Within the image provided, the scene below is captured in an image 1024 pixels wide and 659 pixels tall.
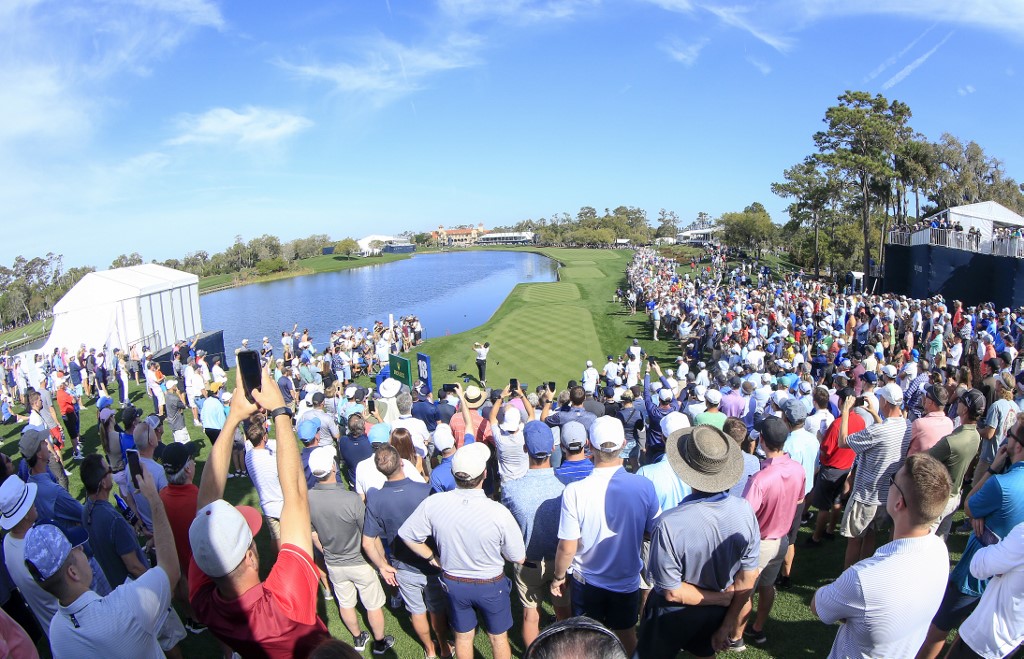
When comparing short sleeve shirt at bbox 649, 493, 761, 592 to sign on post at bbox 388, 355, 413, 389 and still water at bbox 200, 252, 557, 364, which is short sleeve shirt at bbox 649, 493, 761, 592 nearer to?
sign on post at bbox 388, 355, 413, 389

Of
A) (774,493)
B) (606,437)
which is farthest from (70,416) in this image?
(774,493)

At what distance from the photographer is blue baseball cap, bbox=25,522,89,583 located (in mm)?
2418

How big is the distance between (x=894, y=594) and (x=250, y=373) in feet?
11.0

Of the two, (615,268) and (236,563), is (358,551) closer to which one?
(236,563)

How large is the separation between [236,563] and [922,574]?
3112 mm

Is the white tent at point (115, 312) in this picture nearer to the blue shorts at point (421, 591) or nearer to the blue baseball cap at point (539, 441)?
the blue shorts at point (421, 591)

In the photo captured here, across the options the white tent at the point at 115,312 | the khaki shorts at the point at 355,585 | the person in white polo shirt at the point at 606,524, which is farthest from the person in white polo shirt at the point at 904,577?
the white tent at the point at 115,312

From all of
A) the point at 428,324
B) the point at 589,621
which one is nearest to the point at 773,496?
the point at 589,621

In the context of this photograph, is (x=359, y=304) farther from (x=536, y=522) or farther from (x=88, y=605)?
(x=88, y=605)

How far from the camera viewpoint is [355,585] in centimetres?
478

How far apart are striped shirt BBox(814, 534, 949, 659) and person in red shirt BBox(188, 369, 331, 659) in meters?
2.45

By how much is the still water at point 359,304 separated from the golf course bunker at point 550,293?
3.83 m

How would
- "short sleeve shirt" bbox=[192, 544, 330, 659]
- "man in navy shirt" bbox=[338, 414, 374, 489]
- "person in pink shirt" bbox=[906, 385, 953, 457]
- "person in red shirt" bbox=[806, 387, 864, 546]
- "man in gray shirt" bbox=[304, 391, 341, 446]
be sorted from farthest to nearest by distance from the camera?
"man in gray shirt" bbox=[304, 391, 341, 446] → "man in navy shirt" bbox=[338, 414, 374, 489] → "person in red shirt" bbox=[806, 387, 864, 546] → "person in pink shirt" bbox=[906, 385, 953, 457] → "short sleeve shirt" bbox=[192, 544, 330, 659]

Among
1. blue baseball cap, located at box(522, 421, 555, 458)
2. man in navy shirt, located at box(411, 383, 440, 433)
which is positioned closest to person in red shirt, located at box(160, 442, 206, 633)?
blue baseball cap, located at box(522, 421, 555, 458)
